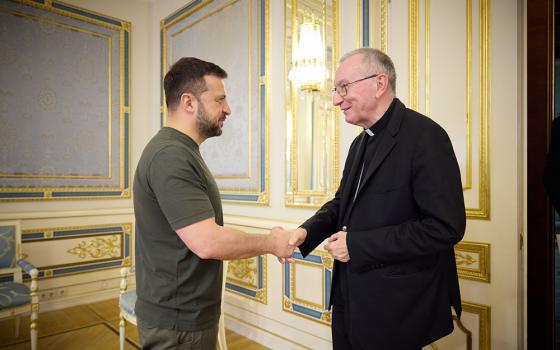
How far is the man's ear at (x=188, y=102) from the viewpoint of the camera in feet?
4.98

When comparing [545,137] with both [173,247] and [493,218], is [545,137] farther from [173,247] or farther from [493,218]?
[173,247]

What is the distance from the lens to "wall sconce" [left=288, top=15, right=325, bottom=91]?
8.84 feet

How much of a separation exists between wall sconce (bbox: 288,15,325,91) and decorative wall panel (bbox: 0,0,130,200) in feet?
8.48

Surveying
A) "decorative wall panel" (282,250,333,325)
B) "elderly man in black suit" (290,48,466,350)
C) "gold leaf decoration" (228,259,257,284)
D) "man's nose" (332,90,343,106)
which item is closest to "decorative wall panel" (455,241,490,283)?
"elderly man in black suit" (290,48,466,350)

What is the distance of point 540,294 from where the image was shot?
1503mm

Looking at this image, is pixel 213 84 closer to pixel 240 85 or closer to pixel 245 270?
pixel 240 85

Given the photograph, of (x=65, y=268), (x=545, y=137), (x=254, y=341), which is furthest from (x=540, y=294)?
(x=65, y=268)

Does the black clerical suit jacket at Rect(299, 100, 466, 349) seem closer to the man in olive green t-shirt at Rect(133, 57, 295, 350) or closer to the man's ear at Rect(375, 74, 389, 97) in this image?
the man's ear at Rect(375, 74, 389, 97)

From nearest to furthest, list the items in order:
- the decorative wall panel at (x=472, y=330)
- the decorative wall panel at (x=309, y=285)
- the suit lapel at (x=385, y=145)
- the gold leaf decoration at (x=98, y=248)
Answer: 1. the suit lapel at (x=385, y=145)
2. the decorative wall panel at (x=472, y=330)
3. the decorative wall panel at (x=309, y=285)
4. the gold leaf decoration at (x=98, y=248)

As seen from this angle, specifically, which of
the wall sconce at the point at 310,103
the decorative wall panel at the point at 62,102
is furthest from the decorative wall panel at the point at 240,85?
the decorative wall panel at the point at 62,102

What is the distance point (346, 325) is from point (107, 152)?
3.76 meters

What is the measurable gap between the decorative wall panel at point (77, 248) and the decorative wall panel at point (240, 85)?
1.54 meters

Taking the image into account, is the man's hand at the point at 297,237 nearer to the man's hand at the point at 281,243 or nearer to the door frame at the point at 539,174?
the man's hand at the point at 281,243

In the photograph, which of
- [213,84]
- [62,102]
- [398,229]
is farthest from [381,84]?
[62,102]
